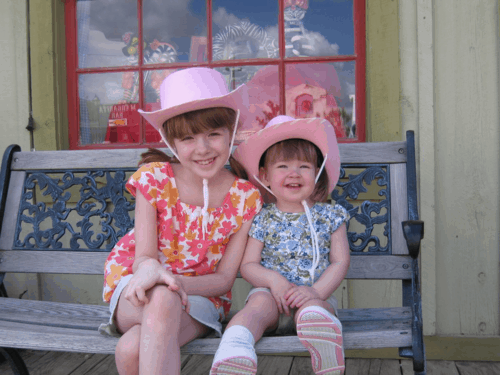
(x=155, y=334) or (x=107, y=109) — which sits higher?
(x=107, y=109)

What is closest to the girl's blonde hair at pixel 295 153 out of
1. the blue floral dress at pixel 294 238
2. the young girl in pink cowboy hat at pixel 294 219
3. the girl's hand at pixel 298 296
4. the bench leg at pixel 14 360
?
the young girl in pink cowboy hat at pixel 294 219

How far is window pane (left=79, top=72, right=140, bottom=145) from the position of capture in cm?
294

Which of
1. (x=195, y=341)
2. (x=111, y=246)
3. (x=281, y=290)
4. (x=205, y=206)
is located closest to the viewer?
(x=195, y=341)

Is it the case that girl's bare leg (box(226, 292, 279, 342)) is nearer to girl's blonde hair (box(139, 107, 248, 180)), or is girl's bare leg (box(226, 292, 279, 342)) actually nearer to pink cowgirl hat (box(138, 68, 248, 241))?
pink cowgirl hat (box(138, 68, 248, 241))

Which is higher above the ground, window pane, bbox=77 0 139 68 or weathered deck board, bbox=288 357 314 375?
window pane, bbox=77 0 139 68

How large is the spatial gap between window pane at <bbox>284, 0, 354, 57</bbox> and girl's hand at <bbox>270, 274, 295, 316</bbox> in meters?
1.51

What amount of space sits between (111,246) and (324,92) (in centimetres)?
148

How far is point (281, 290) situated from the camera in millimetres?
1769

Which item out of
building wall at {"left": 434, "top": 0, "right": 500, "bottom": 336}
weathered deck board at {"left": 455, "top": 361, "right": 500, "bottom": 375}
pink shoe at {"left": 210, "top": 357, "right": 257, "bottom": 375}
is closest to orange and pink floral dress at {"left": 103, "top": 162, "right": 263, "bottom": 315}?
pink shoe at {"left": 210, "top": 357, "right": 257, "bottom": 375}

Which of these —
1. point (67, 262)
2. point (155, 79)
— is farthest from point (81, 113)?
point (67, 262)

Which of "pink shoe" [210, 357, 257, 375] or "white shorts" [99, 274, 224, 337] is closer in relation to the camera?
"pink shoe" [210, 357, 257, 375]

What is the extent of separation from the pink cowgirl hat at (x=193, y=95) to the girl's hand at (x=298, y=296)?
741 millimetres

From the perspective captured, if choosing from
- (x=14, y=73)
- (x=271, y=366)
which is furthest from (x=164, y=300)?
(x=14, y=73)

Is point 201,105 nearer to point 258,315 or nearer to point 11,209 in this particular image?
point 258,315
